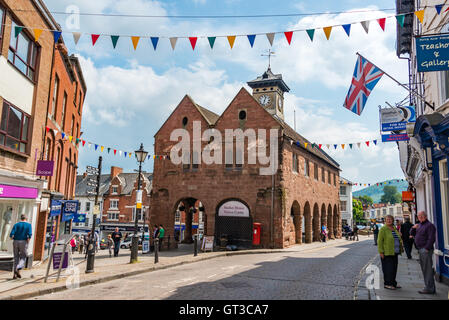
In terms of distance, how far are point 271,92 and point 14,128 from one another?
3079cm

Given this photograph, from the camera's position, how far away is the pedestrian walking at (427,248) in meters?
8.30

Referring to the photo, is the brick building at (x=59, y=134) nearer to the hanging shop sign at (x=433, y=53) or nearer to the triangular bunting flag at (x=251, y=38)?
the triangular bunting flag at (x=251, y=38)

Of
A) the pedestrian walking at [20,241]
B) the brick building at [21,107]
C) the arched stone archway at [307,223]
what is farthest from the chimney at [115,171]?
the pedestrian walking at [20,241]

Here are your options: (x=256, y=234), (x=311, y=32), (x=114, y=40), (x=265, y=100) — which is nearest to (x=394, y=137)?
(x=311, y=32)

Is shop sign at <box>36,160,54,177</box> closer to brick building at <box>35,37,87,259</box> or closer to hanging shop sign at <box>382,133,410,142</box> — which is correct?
brick building at <box>35,37,87,259</box>

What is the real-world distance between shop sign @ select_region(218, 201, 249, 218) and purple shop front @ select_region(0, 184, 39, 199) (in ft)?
41.9

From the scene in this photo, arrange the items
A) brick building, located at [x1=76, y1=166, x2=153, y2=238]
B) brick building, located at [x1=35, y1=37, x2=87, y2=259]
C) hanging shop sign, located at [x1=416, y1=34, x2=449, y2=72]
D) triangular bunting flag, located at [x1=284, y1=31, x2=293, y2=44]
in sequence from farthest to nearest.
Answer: brick building, located at [x1=76, y1=166, x2=153, y2=238] → brick building, located at [x1=35, y1=37, x2=87, y2=259] → triangular bunting flag, located at [x1=284, y1=31, x2=293, y2=44] → hanging shop sign, located at [x1=416, y1=34, x2=449, y2=72]

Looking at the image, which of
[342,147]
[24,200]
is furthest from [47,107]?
[342,147]

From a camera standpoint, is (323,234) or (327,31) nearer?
(327,31)

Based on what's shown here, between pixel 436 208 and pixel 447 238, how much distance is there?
0.95 meters

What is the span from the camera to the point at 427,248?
841cm

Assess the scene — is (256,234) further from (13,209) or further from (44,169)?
(13,209)

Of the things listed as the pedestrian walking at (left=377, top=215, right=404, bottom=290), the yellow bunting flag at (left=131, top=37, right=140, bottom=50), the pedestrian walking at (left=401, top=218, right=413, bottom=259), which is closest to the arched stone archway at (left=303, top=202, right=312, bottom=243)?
the pedestrian walking at (left=401, top=218, right=413, bottom=259)

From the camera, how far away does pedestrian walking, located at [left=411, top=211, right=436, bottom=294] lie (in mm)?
8305
